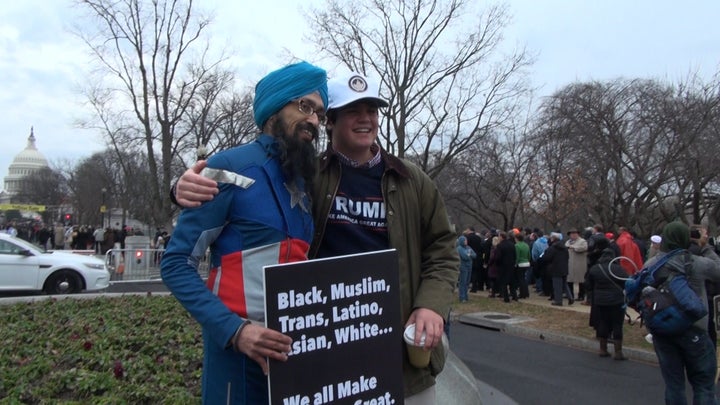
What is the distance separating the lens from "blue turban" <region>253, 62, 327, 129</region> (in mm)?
2033

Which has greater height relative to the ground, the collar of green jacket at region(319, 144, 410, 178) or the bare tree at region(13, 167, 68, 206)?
the bare tree at region(13, 167, 68, 206)

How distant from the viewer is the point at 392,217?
2.27 m

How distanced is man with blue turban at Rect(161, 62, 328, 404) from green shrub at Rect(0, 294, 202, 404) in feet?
7.33

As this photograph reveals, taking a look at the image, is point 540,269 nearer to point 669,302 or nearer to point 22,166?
point 669,302

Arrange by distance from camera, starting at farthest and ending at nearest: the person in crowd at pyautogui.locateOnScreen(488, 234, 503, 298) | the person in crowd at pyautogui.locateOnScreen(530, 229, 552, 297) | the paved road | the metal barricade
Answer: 1. the metal barricade
2. the person in crowd at pyautogui.locateOnScreen(530, 229, 552, 297)
3. the person in crowd at pyautogui.locateOnScreen(488, 234, 503, 298)
4. the paved road

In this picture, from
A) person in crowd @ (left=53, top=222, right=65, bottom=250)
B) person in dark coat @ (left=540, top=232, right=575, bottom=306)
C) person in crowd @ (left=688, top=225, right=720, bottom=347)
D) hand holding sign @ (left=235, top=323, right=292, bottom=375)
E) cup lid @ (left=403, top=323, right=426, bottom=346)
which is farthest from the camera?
person in crowd @ (left=53, top=222, right=65, bottom=250)

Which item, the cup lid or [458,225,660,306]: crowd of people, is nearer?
the cup lid

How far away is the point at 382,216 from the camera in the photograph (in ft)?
7.51

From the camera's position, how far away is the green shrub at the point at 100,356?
4.05 metres

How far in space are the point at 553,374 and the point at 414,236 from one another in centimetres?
636

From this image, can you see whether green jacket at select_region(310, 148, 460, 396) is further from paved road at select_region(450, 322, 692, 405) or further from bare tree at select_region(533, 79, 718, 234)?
bare tree at select_region(533, 79, 718, 234)

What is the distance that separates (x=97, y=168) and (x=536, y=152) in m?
50.9

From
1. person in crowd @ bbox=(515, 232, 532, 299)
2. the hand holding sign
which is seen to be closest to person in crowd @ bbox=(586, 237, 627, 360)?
person in crowd @ bbox=(515, 232, 532, 299)

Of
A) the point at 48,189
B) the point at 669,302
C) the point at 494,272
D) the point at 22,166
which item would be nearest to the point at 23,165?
the point at 22,166
